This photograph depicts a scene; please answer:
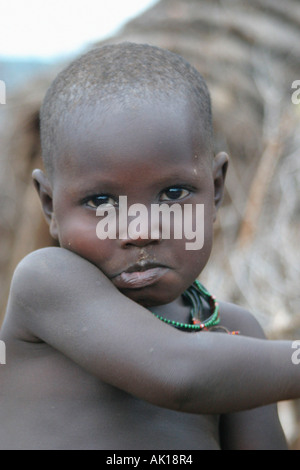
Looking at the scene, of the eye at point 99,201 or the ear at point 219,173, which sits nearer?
the eye at point 99,201

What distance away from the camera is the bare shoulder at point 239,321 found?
1854 millimetres

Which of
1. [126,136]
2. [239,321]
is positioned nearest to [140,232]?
[126,136]

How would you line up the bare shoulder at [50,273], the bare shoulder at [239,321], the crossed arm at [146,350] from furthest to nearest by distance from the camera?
the bare shoulder at [239,321] → the bare shoulder at [50,273] → the crossed arm at [146,350]

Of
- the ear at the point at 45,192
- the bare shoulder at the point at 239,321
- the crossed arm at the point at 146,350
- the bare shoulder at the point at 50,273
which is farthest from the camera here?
the bare shoulder at the point at 239,321

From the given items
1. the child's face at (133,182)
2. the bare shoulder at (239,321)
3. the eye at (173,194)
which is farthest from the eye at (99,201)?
the bare shoulder at (239,321)

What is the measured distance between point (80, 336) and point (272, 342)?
415 millimetres

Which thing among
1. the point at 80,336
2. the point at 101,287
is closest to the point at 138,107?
the point at 101,287

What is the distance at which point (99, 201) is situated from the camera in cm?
144

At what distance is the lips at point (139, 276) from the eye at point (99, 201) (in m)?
0.15

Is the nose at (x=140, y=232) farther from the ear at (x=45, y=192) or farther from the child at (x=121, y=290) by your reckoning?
the ear at (x=45, y=192)

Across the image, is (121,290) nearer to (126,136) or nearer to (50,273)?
(50,273)

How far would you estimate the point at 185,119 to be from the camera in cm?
147

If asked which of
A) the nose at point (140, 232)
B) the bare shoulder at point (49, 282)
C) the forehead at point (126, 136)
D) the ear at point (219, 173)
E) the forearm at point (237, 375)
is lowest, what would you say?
the forearm at point (237, 375)

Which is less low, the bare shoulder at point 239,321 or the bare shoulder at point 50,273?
the bare shoulder at point 239,321
